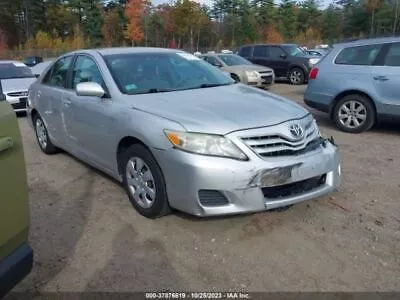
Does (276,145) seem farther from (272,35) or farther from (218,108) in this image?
(272,35)

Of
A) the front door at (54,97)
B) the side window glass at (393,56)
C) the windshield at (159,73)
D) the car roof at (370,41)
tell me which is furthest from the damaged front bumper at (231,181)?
the car roof at (370,41)

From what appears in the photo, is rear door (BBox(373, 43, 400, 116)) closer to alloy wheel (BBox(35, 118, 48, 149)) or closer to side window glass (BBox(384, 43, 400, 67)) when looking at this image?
side window glass (BBox(384, 43, 400, 67))

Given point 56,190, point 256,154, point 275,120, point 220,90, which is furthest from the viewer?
point 56,190

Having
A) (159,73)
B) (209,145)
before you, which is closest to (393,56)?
(159,73)

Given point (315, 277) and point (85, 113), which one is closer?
point (315, 277)

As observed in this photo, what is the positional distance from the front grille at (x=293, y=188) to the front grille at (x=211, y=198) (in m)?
0.34

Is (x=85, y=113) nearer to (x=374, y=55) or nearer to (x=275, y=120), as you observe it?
(x=275, y=120)

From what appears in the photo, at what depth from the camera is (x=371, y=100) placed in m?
6.64

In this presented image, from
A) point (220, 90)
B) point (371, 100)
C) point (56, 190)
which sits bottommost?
point (56, 190)

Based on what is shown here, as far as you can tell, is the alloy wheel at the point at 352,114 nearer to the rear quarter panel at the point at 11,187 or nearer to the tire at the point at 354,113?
the tire at the point at 354,113

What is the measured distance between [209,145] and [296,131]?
2.57 feet

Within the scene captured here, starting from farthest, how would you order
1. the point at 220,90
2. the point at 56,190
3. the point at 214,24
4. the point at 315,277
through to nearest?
the point at 214,24, the point at 56,190, the point at 220,90, the point at 315,277

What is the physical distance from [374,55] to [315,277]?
5.00 metres

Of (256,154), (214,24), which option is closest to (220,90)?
(256,154)
